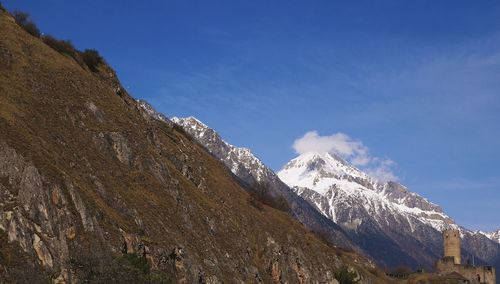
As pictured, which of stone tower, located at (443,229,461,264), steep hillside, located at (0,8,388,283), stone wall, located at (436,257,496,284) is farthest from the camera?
stone tower, located at (443,229,461,264)

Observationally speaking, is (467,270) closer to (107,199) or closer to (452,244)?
(452,244)

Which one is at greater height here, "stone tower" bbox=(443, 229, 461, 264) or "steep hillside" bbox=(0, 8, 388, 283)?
"stone tower" bbox=(443, 229, 461, 264)

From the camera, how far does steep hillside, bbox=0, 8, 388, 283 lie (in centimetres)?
4319

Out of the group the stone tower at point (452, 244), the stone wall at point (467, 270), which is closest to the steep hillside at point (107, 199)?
the stone wall at point (467, 270)

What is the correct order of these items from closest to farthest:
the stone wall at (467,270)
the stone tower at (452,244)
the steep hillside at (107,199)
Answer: the steep hillside at (107,199) → the stone wall at (467,270) → the stone tower at (452,244)

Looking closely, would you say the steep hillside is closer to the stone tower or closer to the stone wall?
the stone wall

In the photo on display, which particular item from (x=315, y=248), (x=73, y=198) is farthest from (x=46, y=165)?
(x=315, y=248)

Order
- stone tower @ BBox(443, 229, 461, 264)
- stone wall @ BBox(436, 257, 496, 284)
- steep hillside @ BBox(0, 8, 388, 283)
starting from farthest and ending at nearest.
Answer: stone tower @ BBox(443, 229, 461, 264), stone wall @ BBox(436, 257, 496, 284), steep hillside @ BBox(0, 8, 388, 283)

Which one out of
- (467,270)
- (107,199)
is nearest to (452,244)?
(467,270)

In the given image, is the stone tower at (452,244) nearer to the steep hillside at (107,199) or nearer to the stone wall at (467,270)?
the stone wall at (467,270)

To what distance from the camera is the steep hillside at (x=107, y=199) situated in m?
43.2

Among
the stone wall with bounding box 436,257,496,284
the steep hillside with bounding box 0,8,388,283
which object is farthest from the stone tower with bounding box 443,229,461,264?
the steep hillside with bounding box 0,8,388,283

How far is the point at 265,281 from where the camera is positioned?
76812mm

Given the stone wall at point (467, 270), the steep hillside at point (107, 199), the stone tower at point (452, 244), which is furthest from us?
the stone tower at point (452, 244)
